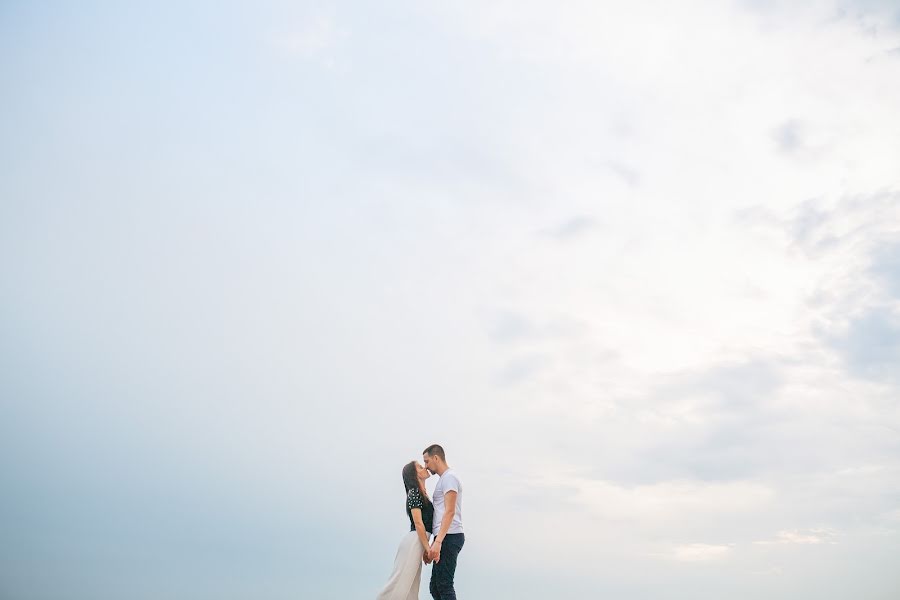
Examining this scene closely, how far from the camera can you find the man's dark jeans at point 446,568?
42.4 feet

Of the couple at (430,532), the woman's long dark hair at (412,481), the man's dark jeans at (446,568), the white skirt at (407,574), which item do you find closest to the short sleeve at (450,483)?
the couple at (430,532)

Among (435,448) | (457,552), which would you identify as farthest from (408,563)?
(435,448)

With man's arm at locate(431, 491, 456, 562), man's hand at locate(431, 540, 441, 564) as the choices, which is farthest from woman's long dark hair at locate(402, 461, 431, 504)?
man's hand at locate(431, 540, 441, 564)

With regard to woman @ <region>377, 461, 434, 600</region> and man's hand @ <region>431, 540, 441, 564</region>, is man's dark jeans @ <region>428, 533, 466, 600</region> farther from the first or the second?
woman @ <region>377, 461, 434, 600</region>

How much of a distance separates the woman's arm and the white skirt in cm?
23

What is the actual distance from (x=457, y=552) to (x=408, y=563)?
2.98 feet

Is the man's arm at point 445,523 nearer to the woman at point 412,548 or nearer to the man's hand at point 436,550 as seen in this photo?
the man's hand at point 436,550

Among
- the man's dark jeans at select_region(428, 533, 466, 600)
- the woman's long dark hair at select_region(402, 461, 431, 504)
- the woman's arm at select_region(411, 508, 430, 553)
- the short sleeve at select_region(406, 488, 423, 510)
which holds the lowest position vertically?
the man's dark jeans at select_region(428, 533, 466, 600)

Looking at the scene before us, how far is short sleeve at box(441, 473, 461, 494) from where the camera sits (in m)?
13.1

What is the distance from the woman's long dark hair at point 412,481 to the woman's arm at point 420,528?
0.34 metres

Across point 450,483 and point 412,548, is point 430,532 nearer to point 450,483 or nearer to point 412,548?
point 412,548

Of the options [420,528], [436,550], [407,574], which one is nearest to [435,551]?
[436,550]

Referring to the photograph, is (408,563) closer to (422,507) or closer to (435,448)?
(422,507)

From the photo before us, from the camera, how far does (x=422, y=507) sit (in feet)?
44.3
